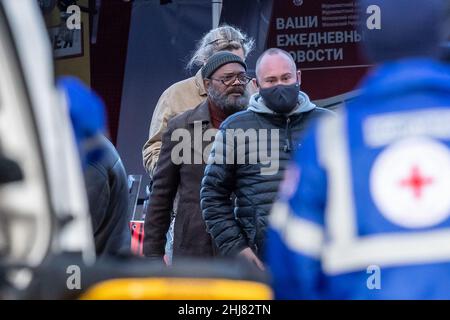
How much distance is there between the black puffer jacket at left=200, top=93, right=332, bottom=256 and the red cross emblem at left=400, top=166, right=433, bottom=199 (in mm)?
2424

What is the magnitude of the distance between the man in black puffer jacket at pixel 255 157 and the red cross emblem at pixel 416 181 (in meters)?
2.43

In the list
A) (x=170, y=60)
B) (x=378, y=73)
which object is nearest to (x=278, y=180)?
(x=378, y=73)

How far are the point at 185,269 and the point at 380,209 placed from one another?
57 centimetres

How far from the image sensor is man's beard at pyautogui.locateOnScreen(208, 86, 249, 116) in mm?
5305

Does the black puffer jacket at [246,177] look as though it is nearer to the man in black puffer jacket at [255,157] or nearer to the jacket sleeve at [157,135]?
the man in black puffer jacket at [255,157]

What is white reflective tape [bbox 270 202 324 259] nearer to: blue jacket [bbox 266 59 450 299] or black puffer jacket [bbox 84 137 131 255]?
blue jacket [bbox 266 59 450 299]

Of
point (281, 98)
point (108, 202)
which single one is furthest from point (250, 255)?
point (108, 202)

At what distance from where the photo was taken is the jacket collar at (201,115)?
5340mm

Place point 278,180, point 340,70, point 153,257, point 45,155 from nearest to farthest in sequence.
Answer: point 45,155
point 278,180
point 153,257
point 340,70

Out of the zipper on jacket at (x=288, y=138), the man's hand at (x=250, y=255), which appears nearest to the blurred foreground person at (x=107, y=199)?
the man's hand at (x=250, y=255)

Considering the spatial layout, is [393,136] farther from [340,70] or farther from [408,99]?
[340,70]
